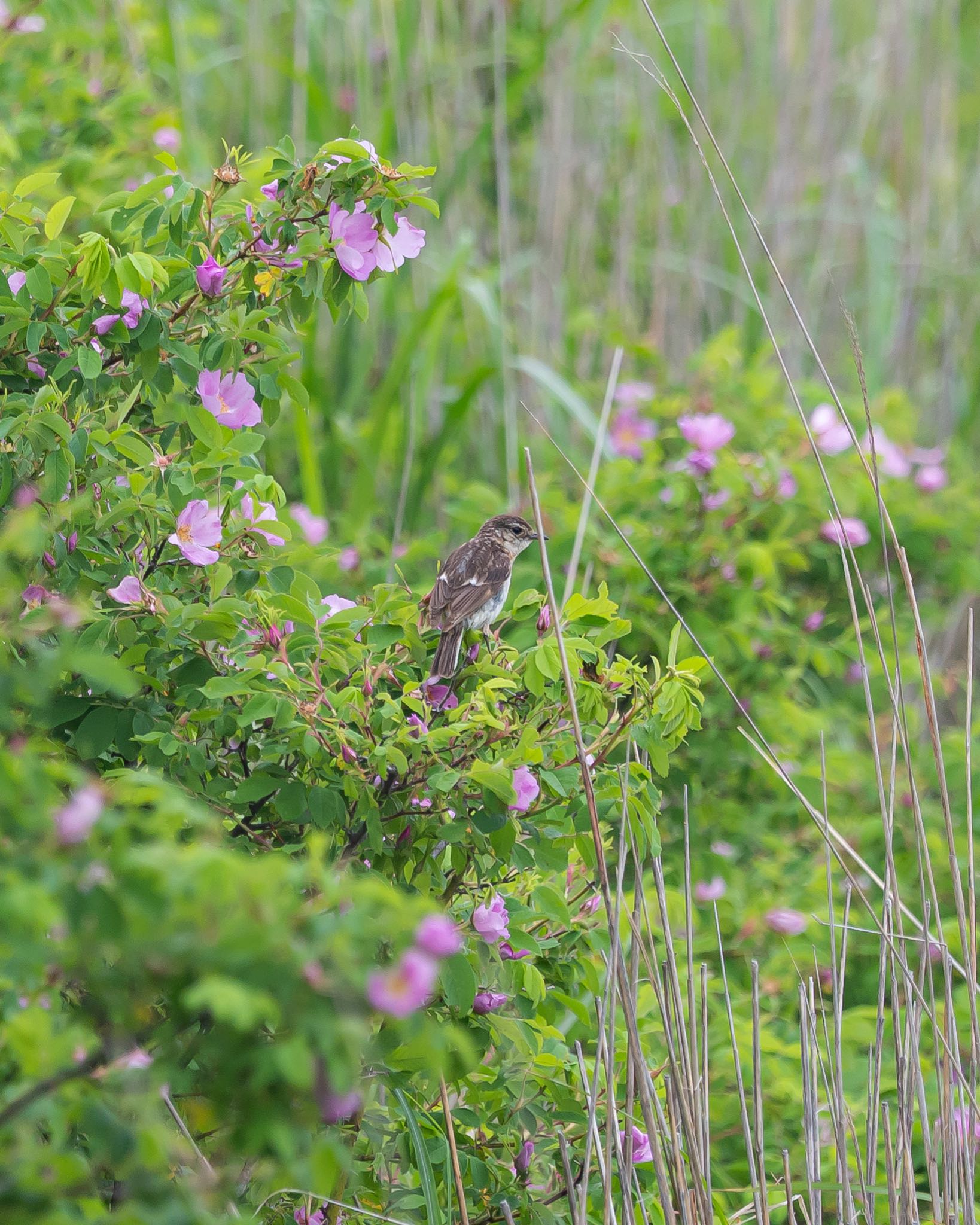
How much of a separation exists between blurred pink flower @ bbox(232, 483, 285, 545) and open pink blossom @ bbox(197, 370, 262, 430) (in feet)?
0.26

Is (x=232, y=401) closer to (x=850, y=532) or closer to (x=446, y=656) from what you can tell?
(x=446, y=656)

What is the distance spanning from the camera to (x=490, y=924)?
4.19 ft

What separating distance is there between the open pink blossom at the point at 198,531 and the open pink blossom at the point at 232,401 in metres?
0.13

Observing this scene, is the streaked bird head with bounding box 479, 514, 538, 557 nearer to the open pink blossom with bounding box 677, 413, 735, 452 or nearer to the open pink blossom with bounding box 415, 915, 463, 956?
the open pink blossom with bounding box 677, 413, 735, 452

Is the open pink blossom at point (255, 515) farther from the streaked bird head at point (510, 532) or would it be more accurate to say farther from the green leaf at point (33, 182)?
the streaked bird head at point (510, 532)

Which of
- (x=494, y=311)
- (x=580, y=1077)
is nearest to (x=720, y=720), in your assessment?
(x=580, y=1077)

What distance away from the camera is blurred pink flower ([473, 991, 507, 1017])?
131 centimetres

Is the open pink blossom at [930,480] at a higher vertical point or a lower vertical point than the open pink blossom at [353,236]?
lower

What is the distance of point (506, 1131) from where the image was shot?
145 cm

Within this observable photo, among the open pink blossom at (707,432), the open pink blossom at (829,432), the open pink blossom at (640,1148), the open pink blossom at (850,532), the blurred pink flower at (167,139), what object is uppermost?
the blurred pink flower at (167,139)

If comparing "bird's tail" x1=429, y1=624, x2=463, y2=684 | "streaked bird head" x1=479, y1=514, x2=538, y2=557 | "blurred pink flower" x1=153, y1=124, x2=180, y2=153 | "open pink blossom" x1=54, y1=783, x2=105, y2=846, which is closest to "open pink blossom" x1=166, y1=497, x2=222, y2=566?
"bird's tail" x1=429, y1=624, x2=463, y2=684

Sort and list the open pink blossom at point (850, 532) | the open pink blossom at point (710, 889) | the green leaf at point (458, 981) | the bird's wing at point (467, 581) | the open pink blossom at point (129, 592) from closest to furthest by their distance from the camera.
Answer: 1. the green leaf at point (458, 981)
2. the open pink blossom at point (129, 592)
3. the bird's wing at point (467, 581)
4. the open pink blossom at point (710, 889)
5. the open pink blossom at point (850, 532)

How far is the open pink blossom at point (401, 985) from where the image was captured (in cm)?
69

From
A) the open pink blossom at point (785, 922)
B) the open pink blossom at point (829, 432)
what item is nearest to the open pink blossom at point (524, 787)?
the open pink blossom at point (785, 922)
